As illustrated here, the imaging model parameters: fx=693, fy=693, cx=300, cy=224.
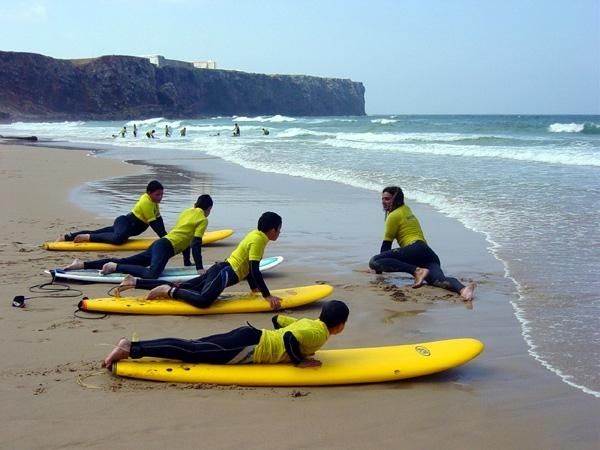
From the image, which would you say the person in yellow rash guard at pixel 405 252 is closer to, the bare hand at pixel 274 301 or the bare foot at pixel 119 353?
the bare hand at pixel 274 301

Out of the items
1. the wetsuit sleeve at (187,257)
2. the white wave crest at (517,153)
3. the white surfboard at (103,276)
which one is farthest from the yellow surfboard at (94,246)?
the white wave crest at (517,153)

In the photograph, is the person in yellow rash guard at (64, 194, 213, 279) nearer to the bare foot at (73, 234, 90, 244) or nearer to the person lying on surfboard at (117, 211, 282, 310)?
the person lying on surfboard at (117, 211, 282, 310)

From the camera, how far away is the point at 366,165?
21.2 m

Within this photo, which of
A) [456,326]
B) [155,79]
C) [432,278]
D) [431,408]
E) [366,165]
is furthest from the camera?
[155,79]

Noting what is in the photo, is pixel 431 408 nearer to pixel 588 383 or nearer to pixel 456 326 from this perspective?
pixel 588 383

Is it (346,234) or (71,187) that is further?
(71,187)

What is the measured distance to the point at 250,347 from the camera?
4457 mm

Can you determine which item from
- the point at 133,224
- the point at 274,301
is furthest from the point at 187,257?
the point at 274,301

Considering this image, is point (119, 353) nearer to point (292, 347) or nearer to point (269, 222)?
point (292, 347)

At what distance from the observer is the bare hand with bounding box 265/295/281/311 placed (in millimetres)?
5941

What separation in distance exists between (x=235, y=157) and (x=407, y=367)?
70.8 ft

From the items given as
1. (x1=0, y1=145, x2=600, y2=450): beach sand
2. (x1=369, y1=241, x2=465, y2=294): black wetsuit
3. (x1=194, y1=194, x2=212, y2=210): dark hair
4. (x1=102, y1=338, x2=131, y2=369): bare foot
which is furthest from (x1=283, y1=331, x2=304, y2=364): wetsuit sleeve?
(x1=194, y1=194, x2=212, y2=210): dark hair

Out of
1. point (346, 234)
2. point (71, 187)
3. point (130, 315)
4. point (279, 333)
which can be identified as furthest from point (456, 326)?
point (71, 187)

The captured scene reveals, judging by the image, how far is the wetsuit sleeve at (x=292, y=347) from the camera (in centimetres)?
439
